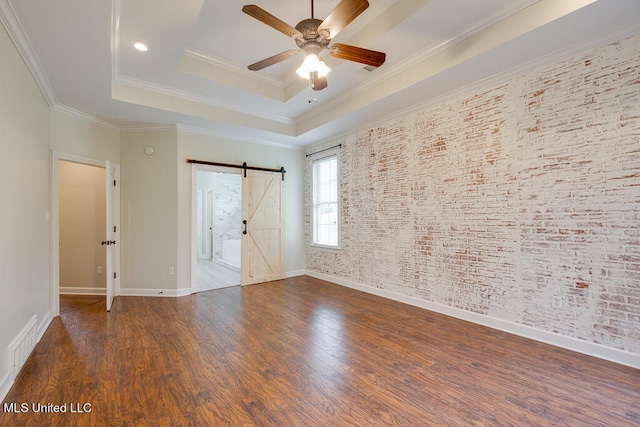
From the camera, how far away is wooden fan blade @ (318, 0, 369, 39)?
6.39 feet

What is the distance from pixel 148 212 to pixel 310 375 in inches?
151

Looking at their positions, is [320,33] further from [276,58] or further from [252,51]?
[252,51]

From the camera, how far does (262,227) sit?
5527 mm

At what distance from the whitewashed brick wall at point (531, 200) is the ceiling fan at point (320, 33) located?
1.66 meters

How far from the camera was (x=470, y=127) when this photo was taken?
134 inches

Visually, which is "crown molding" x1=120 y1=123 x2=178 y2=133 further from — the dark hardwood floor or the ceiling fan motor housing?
the ceiling fan motor housing

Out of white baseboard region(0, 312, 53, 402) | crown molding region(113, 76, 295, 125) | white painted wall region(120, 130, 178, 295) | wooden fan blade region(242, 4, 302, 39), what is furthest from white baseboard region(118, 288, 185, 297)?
wooden fan blade region(242, 4, 302, 39)

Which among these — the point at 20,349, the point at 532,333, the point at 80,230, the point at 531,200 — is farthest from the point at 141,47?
the point at 532,333

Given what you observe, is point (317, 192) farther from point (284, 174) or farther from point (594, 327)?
point (594, 327)

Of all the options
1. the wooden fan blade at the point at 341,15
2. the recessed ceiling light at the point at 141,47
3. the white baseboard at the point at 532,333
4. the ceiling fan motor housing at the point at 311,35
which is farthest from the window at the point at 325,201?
the recessed ceiling light at the point at 141,47

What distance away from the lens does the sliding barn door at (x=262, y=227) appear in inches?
210

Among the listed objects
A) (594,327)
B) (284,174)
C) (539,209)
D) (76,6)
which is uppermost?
(76,6)

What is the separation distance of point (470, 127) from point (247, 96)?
309 centimetres

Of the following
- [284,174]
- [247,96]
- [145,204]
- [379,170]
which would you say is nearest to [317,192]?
[284,174]
